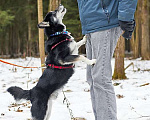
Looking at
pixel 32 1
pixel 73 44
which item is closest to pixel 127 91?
pixel 73 44

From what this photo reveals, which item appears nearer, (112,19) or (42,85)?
(112,19)

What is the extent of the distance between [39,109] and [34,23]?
64.7 feet

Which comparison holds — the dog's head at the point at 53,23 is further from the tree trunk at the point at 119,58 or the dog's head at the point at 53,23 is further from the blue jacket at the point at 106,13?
the tree trunk at the point at 119,58

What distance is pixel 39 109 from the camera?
2912 mm

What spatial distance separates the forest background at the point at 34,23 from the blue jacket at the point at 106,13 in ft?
36.9

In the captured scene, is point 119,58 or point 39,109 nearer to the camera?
point 39,109

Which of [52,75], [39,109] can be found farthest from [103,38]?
[39,109]

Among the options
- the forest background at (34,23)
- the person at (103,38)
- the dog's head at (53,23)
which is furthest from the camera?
the forest background at (34,23)

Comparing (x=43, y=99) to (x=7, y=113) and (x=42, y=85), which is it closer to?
(x=42, y=85)

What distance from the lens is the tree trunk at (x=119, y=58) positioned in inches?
259

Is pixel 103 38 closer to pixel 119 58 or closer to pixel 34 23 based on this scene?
pixel 119 58

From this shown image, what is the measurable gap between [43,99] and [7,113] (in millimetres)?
1518

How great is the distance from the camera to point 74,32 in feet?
63.0

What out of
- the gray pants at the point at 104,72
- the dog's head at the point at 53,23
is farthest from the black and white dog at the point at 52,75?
the gray pants at the point at 104,72
